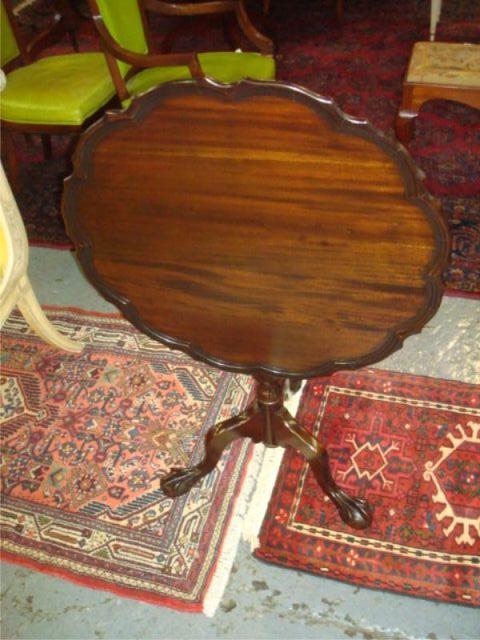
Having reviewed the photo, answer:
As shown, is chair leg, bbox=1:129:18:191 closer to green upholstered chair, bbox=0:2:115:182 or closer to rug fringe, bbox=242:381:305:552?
green upholstered chair, bbox=0:2:115:182

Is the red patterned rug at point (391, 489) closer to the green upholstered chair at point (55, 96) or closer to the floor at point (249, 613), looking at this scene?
the floor at point (249, 613)

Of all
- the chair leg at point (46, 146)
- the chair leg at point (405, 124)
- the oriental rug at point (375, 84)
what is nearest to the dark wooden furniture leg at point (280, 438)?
the oriental rug at point (375, 84)

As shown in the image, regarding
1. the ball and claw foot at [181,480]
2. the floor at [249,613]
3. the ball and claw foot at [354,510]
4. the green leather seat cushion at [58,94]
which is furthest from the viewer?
the green leather seat cushion at [58,94]

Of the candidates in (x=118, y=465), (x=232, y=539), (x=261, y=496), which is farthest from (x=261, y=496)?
(x=118, y=465)

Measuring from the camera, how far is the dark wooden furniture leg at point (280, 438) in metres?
1.49

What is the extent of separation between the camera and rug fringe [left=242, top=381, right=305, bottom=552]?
63.1 inches

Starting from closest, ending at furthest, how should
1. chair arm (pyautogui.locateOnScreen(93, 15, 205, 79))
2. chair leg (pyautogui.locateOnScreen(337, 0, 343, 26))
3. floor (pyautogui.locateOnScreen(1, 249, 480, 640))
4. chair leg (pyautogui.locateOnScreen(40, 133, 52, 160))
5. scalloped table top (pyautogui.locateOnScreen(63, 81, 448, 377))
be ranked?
1. scalloped table top (pyautogui.locateOnScreen(63, 81, 448, 377))
2. floor (pyautogui.locateOnScreen(1, 249, 480, 640))
3. chair arm (pyautogui.locateOnScreen(93, 15, 205, 79))
4. chair leg (pyautogui.locateOnScreen(40, 133, 52, 160))
5. chair leg (pyautogui.locateOnScreen(337, 0, 343, 26))

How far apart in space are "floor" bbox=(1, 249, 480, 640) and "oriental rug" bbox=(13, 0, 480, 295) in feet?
3.89

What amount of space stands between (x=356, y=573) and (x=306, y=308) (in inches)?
29.9

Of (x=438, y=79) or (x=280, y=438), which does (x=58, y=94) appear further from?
(x=280, y=438)

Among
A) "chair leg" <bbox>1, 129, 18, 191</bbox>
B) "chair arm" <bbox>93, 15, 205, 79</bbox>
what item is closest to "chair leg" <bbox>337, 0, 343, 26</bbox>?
"chair arm" <bbox>93, 15, 205, 79</bbox>

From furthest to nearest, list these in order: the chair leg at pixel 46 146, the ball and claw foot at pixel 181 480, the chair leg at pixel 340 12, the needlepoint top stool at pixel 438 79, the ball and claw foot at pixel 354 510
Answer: the chair leg at pixel 340 12 < the chair leg at pixel 46 146 < the needlepoint top stool at pixel 438 79 < the ball and claw foot at pixel 181 480 < the ball and claw foot at pixel 354 510

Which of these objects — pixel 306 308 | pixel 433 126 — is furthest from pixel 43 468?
pixel 433 126

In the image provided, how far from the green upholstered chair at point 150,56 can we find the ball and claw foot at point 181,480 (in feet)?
4.78
